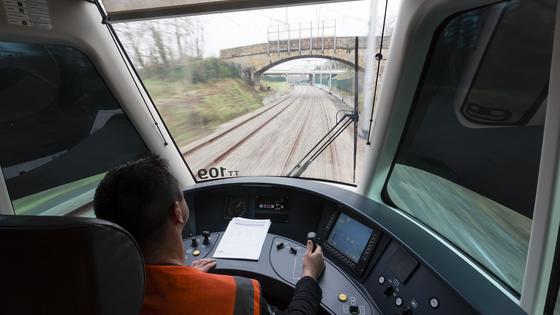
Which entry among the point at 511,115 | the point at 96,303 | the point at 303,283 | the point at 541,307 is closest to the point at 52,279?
the point at 96,303

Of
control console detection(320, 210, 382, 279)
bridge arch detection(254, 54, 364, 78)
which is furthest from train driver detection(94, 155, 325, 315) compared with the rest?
bridge arch detection(254, 54, 364, 78)

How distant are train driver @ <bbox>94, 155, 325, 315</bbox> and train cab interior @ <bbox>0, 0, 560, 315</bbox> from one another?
0.54ft

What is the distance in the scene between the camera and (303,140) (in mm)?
1969

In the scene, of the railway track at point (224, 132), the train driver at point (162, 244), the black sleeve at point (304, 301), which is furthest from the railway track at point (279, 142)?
the train driver at point (162, 244)

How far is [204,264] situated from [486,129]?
5.10 ft

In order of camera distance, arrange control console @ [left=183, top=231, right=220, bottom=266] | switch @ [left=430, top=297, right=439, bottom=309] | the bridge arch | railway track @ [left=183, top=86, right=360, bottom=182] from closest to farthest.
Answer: switch @ [left=430, top=297, right=439, bottom=309] < the bridge arch < control console @ [left=183, top=231, right=220, bottom=266] < railway track @ [left=183, top=86, right=360, bottom=182]

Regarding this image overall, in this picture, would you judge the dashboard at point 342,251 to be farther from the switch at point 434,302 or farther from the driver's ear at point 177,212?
the driver's ear at point 177,212

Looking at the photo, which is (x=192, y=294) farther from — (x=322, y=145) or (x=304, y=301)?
(x=322, y=145)

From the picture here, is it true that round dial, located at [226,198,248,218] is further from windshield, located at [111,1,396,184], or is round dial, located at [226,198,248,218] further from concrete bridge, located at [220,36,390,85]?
concrete bridge, located at [220,36,390,85]

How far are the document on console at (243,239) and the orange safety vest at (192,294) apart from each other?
2.54 ft

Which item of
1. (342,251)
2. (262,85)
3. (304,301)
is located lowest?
(342,251)

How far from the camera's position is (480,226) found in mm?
1262

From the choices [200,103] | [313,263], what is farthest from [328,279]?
[200,103]

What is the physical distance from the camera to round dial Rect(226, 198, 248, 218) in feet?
6.70
